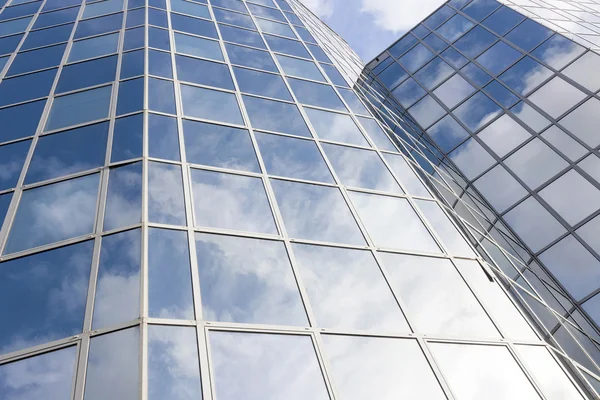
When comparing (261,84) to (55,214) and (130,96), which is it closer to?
(130,96)

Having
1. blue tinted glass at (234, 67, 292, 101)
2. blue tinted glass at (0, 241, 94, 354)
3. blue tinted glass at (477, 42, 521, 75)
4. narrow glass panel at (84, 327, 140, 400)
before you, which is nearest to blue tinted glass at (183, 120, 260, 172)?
blue tinted glass at (234, 67, 292, 101)

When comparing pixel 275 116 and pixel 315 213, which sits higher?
pixel 275 116

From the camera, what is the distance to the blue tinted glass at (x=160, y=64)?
44.8 feet

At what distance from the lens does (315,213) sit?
35.9 ft

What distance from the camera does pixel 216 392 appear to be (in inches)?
266

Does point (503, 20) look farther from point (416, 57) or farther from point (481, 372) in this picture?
point (481, 372)

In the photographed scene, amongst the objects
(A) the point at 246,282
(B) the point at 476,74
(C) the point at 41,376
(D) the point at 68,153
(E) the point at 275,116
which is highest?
(B) the point at 476,74

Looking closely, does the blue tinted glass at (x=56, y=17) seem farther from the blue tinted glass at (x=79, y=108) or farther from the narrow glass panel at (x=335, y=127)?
the narrow glass panel at (x=335, y=127)

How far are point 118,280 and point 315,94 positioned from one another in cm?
1033

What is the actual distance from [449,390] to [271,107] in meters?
8.93

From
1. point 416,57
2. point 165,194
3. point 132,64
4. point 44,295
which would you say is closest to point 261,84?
point 132,64

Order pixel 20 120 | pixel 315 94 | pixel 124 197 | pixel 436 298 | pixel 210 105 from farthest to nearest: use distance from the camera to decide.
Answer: pixel 315 94 → pixel 210 105 → pixel 20 120 → pixel 436 298 → pixel 124 197

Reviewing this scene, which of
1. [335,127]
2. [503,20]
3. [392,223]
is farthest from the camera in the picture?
[503,20]

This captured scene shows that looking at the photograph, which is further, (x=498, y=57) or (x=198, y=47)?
(x=498, y=57)
